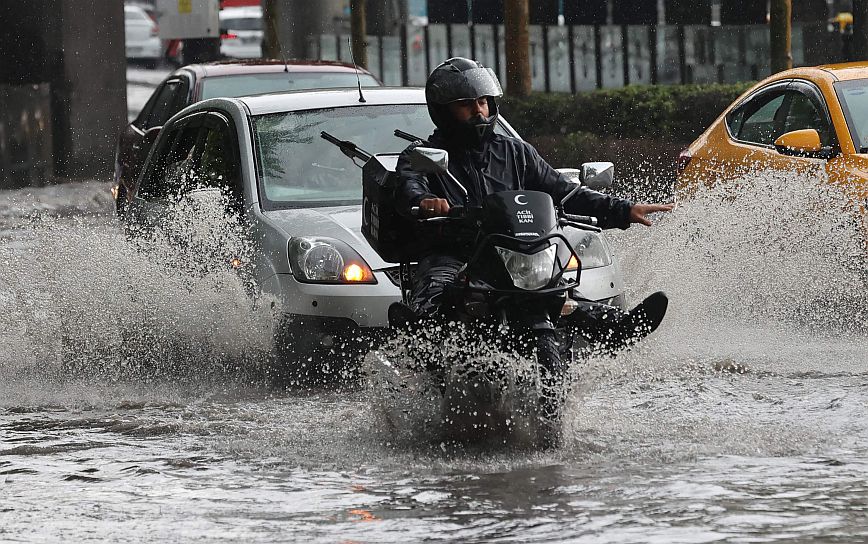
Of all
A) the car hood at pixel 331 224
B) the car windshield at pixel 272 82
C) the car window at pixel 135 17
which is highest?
the car window at pixel 135 17

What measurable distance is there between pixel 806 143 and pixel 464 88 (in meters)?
3.55

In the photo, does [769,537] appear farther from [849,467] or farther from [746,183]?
[746,183]

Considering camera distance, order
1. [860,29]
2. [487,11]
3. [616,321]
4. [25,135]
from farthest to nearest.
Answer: [487,11]
[25,135]
[860,29]
[616,321]

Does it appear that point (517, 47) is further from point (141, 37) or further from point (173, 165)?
point (141, 37)

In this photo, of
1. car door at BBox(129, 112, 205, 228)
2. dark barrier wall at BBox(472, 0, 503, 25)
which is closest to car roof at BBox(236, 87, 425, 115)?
car door at BBox(129, 112, 205, 228)

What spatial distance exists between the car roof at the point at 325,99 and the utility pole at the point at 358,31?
15844mm

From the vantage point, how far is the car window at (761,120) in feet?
36.3

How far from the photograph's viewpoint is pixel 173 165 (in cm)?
1023

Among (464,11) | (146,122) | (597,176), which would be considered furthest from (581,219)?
(464,11)

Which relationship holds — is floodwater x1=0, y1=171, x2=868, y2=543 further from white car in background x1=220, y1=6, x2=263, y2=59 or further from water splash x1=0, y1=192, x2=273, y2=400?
white car in background x1=220, y1=6, x2=263, y2=59

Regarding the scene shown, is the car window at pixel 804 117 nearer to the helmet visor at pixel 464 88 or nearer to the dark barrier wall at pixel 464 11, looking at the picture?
the helmet visor at pixel 464 88

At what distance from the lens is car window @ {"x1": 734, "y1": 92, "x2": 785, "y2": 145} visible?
11.1 meters

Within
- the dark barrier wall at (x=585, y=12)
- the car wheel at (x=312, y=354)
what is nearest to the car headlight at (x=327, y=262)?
the car wheel at (x=312, y=354)

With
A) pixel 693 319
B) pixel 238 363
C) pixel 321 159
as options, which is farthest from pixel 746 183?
pixel 238 363
